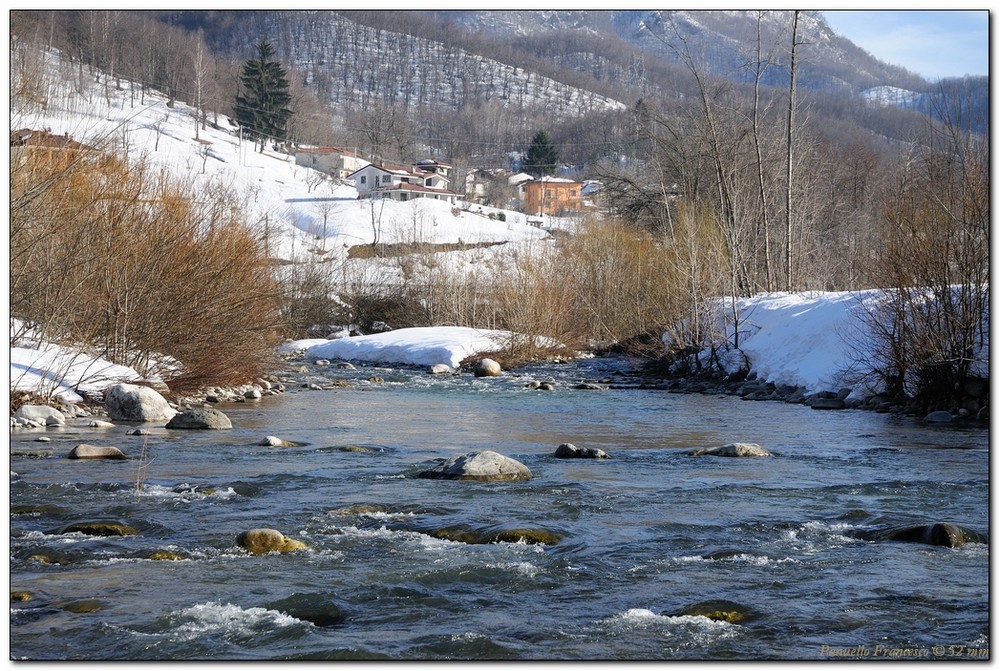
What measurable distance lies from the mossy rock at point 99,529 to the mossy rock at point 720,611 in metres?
4.14

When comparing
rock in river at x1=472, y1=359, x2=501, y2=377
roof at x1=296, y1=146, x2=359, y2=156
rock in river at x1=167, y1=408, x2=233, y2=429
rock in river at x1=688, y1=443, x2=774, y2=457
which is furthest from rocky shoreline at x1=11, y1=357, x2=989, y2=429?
roof at x1=296, y1=146, x2=359, y2=156

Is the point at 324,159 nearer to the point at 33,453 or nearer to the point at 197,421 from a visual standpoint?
the point at 197,421

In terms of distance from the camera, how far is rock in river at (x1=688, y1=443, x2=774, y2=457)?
1156 cm

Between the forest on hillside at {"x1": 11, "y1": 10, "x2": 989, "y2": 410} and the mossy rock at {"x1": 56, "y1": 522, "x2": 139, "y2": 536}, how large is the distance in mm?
3748

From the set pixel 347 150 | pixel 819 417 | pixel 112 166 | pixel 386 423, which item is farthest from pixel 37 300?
pixel 347 150

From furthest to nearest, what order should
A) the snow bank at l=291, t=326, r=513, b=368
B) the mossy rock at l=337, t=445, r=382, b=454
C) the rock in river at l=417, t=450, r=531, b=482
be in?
the snow bank at l=291, t=326, r=513, b=368 → the mossy rock at l=337, t=445, r=382, b=454 → the rock in river at l=417, t=450, r=531, b=482

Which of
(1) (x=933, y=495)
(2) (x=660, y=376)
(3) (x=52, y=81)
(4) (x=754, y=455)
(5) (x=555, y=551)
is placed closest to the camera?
(5) (x=555, y=551)

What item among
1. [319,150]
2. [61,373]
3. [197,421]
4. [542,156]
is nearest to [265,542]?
[197,421]

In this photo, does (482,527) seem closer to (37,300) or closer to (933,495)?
(933,495)

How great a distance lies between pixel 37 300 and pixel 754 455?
1011 cm

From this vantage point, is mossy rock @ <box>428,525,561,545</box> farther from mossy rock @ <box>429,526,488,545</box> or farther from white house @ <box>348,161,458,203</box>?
white house @ <box>348,161,458,203</box>

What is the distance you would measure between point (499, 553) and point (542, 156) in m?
80.2

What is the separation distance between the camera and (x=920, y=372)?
614 inches

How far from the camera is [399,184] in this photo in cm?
8325
